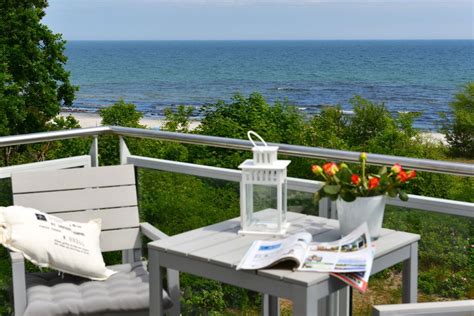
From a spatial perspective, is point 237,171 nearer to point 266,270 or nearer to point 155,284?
point 155,284

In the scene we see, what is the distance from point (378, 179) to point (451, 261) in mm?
558

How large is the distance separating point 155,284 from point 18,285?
25.1 inches

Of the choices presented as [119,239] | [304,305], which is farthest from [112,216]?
[304,305]

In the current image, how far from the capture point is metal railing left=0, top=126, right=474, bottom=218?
8.79 ft

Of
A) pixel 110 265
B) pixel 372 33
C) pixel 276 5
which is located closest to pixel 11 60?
pixel 110 265

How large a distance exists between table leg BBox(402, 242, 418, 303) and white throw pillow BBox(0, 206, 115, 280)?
1.27m

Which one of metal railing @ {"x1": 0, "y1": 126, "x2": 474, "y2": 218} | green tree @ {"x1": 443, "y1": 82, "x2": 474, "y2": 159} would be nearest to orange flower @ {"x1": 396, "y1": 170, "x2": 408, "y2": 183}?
metal railing @ {"x1": 0, "y1": 126, "x2": 474, "y2": 218}

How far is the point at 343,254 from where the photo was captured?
2.26 meters

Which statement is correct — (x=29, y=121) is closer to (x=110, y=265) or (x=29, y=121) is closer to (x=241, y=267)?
(x=110, y=265)

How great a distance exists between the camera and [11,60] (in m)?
19.8

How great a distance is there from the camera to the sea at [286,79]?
3947 cm

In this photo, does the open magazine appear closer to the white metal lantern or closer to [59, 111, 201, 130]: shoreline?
the white metal lantern

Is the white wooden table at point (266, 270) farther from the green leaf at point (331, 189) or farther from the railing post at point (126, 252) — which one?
the railing post at point (126, 252)

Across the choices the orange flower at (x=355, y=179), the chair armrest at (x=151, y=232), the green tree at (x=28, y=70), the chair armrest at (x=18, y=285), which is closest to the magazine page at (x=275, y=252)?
the orange flower at (x=355, y=179)
